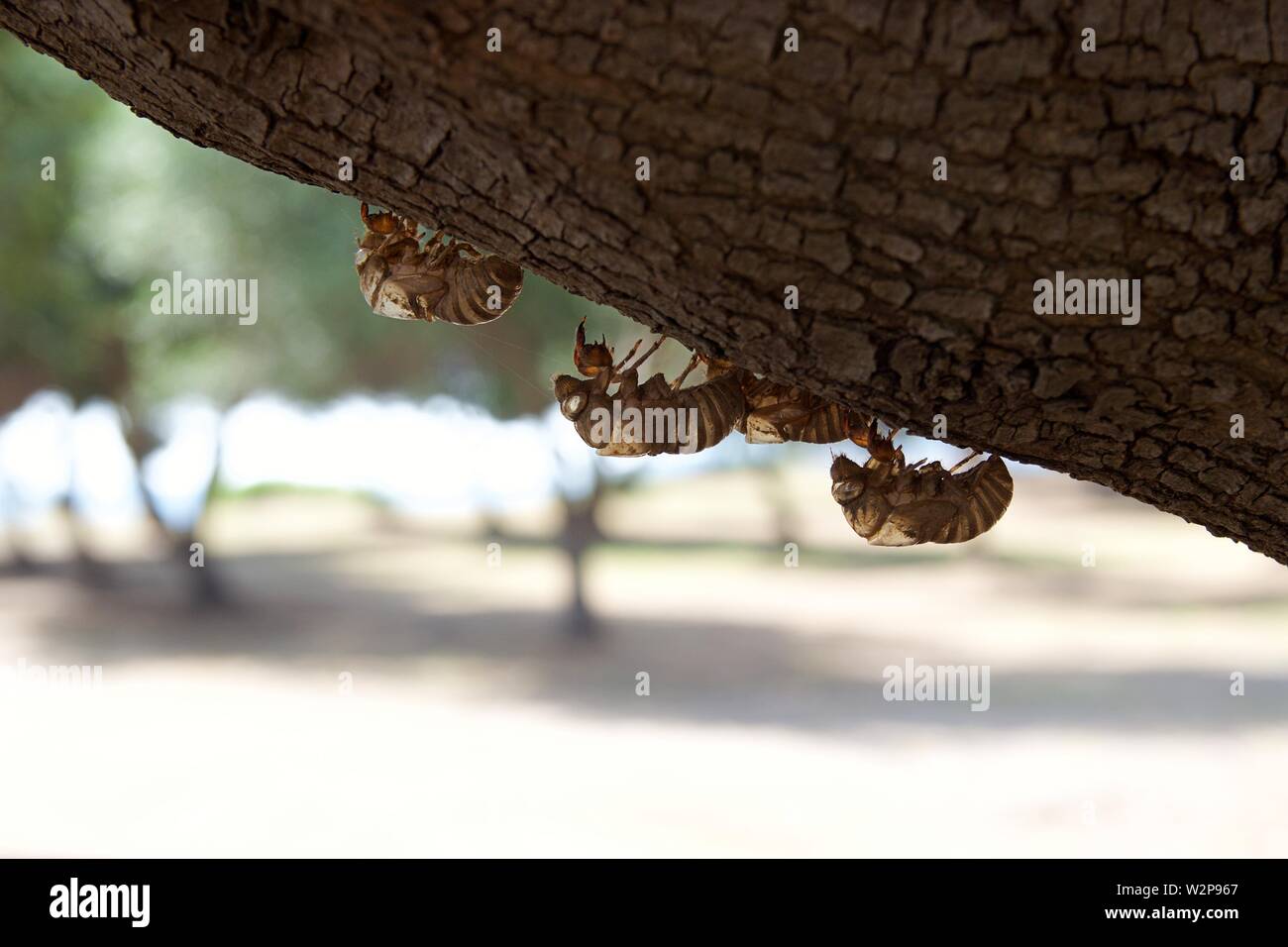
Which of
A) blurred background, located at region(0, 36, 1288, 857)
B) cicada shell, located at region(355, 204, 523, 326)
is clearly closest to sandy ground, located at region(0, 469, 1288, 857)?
blurred background, located at region(0, 36, 1288, 857)

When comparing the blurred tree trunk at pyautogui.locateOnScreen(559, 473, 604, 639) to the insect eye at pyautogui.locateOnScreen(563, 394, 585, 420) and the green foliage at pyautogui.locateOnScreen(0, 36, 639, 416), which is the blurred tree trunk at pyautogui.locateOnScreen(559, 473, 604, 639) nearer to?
the green foliage at pyautogui.locateOnScreen(0, 36, 639, 416)

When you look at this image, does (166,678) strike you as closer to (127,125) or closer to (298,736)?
(298,736)

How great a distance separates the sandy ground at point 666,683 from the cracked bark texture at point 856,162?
8.06 metres

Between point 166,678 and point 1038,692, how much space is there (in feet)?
30.8

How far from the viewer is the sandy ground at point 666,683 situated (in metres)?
10.3

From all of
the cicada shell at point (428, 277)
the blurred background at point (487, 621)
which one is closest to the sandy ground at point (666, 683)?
the blurred background at point (487, 621)

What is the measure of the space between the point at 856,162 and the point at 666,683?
13065 millimetres

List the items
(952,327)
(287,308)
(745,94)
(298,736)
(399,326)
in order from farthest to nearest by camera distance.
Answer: (399,326), (287,308), (298,736), (952,327), (745,94)

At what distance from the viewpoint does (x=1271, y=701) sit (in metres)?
12.7

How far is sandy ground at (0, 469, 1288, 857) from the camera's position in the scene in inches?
407

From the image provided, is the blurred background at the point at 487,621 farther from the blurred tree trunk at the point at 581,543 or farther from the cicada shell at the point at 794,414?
the cicada shell at the point at 794,414

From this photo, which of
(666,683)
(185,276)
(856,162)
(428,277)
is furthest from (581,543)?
(856,162)

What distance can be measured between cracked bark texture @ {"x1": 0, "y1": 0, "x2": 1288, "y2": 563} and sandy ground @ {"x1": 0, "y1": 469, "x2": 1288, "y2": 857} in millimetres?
8059

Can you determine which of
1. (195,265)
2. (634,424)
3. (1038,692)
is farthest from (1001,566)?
(634,424)
